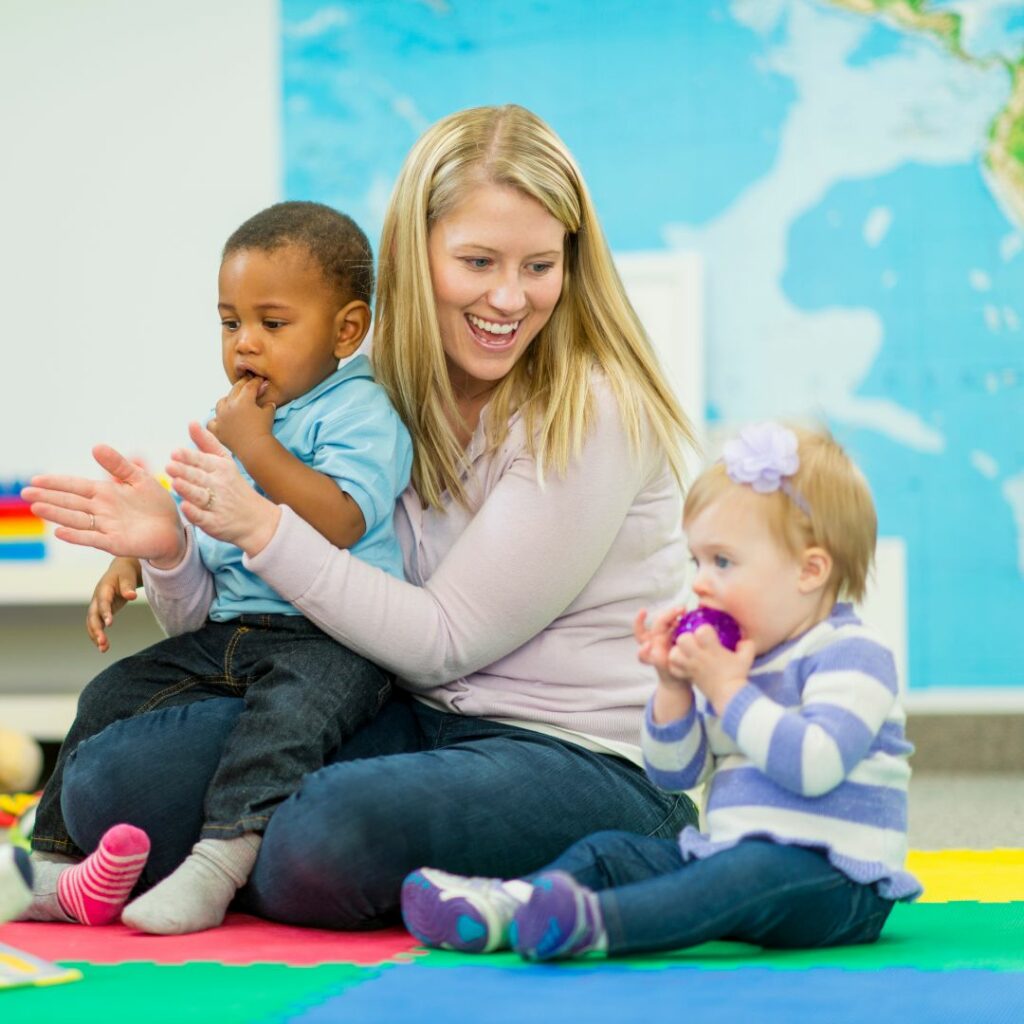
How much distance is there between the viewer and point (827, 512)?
3.87ft

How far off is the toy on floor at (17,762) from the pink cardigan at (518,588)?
1203 millimetres

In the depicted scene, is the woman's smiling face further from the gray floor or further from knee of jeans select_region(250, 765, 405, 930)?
the gray floor

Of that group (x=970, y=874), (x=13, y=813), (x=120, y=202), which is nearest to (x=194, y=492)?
(x=970, y=874)

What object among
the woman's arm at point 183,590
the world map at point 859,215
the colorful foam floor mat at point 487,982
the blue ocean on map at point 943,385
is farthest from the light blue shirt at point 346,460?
the blue ocean on map at point 943,385

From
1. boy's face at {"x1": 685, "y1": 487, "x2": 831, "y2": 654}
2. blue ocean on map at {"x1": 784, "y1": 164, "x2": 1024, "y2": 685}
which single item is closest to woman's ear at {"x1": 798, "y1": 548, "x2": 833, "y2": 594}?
boy's face at {"x1": 685, "y1": 487, "x2": 831, "y2": 654}

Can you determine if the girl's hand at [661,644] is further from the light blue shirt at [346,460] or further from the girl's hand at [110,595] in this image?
the girl's hand at [110,595]

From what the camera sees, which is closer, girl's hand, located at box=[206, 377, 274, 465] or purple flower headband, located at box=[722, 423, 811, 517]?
purple flower headband, located at box=[722, 423, 811, 517]

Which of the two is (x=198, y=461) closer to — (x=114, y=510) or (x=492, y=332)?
(x=114, y=510)

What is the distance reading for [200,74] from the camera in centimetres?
374

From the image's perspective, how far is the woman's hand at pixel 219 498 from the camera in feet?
4.34

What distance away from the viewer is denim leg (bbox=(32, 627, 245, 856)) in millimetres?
1496

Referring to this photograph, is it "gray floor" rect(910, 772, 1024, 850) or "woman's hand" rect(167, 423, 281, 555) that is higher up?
"woman's hand" rect(167, 423, 281, 555)

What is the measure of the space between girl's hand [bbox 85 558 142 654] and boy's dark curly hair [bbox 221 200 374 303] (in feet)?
1.19

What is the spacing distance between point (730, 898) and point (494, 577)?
45 centimetres
